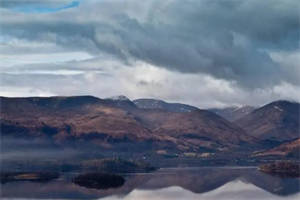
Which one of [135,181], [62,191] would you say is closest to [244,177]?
[135,181]

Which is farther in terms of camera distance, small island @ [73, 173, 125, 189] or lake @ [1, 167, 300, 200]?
small island @ [73, 173, 125, 189]

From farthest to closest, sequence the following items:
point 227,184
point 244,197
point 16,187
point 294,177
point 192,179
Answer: point 294,177 → point 192,179 → point 227,184 → point 16,187 → point 244,197

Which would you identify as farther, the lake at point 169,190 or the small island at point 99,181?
the small island at point 99,181

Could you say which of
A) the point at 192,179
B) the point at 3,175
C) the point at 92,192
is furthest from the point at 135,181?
the point at 3,175

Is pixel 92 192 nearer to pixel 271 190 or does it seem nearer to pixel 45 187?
pixel 45 187

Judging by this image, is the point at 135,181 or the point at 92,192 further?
the point at 135,181

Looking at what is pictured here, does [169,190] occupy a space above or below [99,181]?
below

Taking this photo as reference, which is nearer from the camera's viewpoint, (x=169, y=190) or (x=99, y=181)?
(x=169, y=190)

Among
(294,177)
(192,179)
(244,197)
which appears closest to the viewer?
(244,197)

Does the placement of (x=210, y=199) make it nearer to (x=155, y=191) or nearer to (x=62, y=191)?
(x=155, y=191)
